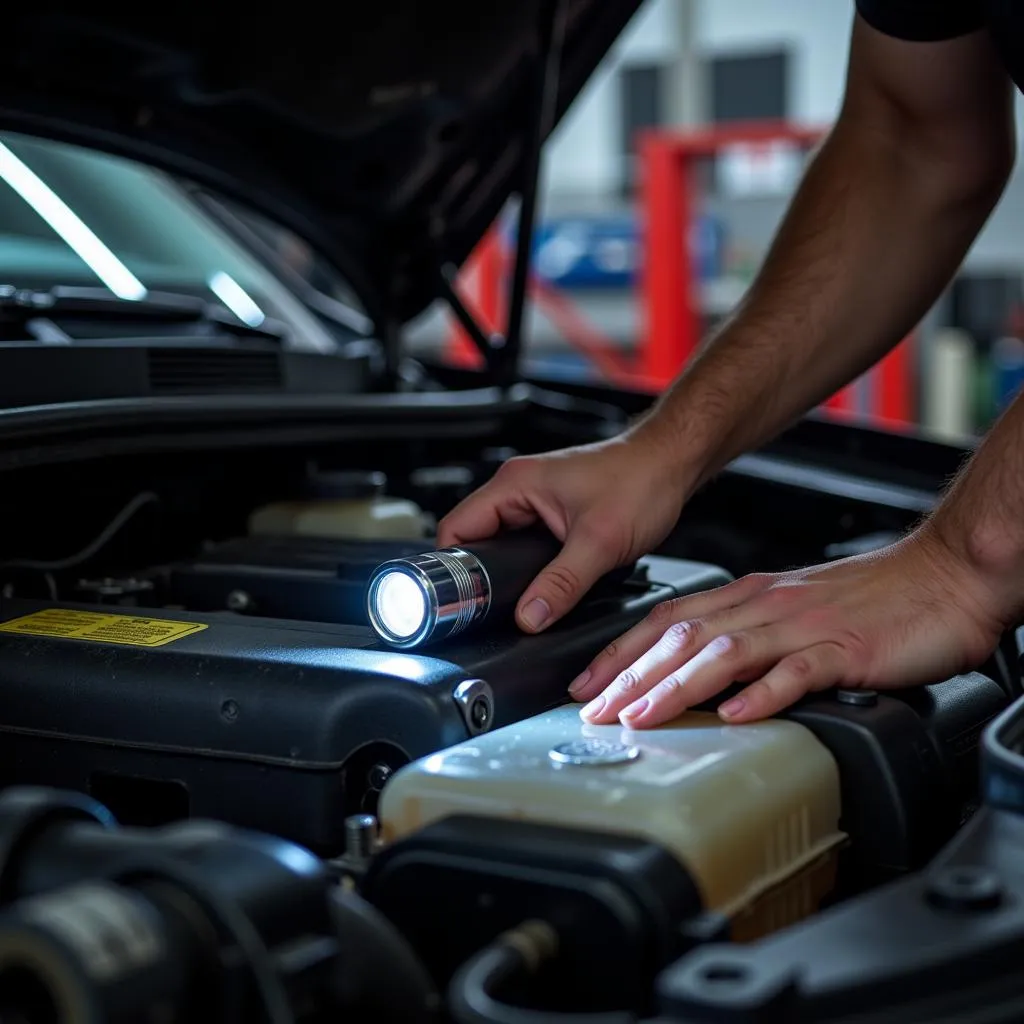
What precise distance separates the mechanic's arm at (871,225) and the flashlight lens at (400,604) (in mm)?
476

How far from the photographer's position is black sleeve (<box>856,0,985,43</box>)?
1356 mm

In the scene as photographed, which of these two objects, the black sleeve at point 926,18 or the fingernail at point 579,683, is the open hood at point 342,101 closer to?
the black sleeve at point 926,18

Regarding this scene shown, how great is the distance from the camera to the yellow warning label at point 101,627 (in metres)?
1.01

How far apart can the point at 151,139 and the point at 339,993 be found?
3.76 feet

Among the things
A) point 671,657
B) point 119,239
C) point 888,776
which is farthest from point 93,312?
point 888,776

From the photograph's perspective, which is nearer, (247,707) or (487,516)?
(247,707)

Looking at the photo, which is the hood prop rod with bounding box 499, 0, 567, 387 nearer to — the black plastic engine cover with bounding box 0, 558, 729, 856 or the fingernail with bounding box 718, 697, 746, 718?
the black plastic engine cover with bounding box 0, 558, 729, 856

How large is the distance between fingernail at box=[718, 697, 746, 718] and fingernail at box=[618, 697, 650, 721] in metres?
0.05

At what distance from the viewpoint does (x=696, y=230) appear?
23.1ft

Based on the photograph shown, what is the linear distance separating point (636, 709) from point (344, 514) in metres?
0.62

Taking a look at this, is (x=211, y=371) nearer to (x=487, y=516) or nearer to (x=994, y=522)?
(x=487, y=516)

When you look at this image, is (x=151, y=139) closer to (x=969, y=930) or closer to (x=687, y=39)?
(x=969, y=930)

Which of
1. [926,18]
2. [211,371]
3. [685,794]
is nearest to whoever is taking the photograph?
[685,794]

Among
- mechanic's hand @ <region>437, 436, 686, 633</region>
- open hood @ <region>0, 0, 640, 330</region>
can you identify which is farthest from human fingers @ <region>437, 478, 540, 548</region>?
open hood @ <region>0, 0, 640, 330</region>
